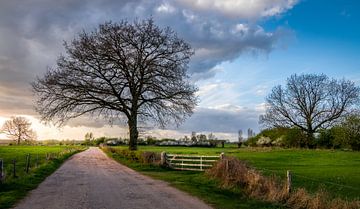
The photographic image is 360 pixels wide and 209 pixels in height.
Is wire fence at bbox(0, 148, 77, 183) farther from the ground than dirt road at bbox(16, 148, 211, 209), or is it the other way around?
wire fence at bbox(0, 148, 77, 183)

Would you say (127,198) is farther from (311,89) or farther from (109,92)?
(311,89)

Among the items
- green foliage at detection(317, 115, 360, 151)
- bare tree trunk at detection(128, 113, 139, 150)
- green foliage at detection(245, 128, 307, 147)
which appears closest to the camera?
bare tree trunk at detection(128, 113, 139, 150)

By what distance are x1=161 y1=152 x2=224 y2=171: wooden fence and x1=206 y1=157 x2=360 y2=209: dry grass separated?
9.12 metres

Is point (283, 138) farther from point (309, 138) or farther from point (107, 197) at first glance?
point (107, 197)

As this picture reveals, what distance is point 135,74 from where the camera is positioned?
4572 centimetres

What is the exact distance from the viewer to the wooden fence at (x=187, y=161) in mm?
33906

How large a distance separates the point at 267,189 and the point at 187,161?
20.2m

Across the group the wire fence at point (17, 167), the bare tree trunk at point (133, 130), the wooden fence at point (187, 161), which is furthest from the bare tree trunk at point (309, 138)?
the wire fence at point (17, 167)

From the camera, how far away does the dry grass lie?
1348 centimetres

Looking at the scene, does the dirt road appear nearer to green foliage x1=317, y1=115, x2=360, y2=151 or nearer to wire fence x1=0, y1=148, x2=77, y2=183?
wire fence x1=0, y1=148, x2=77, y2=183

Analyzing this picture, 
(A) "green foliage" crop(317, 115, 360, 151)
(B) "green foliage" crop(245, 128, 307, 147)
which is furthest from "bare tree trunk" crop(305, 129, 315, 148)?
(A) "green foliage" crop(317, 115, 360, 151)

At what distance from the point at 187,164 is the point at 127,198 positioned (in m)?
19.2

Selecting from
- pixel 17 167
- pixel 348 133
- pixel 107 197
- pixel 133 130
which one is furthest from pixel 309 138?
pixel 107 197

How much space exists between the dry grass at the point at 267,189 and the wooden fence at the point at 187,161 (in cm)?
912
